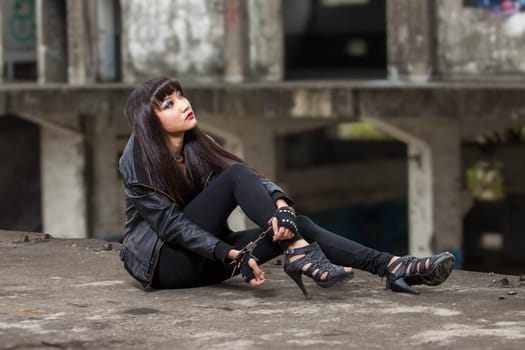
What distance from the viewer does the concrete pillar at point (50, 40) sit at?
2183cm

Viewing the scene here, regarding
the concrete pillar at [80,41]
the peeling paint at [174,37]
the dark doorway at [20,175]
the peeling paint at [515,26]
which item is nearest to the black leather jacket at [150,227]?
the peeling paint at [515,26]

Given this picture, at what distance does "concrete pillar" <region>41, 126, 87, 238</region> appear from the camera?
21781 mm

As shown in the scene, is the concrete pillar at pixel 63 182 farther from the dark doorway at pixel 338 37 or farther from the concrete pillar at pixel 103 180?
the dark doorway at pixel 338 37

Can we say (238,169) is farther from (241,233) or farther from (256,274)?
(256,274)

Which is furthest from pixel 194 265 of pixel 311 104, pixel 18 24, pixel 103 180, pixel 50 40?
pixel 18 24

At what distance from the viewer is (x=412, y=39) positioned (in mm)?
18812

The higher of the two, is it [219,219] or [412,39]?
[412,39]

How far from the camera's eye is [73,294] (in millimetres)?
6773

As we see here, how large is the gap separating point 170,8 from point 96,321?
48.6ft

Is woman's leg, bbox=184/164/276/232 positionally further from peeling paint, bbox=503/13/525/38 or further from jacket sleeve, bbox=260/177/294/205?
peeling paint, bbox=503/13/525/38

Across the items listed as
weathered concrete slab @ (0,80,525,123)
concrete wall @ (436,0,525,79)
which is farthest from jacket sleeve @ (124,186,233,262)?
concrete wall @ (436,0,525,79)

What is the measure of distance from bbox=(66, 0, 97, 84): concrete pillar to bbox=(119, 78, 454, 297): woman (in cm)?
1456

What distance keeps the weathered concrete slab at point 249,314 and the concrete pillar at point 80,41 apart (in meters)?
13.8

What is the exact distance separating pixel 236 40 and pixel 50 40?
353 centimetres
